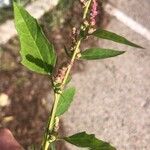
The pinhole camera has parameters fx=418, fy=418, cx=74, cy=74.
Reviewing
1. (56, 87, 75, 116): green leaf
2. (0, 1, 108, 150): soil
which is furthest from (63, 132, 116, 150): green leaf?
(0, 1, 108, 150): soil

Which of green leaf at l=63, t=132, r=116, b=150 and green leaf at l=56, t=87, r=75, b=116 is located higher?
green leaf at l=63, t=132, r=116, b=150

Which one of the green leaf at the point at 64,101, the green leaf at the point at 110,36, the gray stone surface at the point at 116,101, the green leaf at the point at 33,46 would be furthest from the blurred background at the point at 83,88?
the green leaf at the point at 110,36

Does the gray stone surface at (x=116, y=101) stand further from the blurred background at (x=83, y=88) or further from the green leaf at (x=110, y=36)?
the green leaf at (x=110, y=36)

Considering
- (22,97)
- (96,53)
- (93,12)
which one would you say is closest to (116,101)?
(22,97)

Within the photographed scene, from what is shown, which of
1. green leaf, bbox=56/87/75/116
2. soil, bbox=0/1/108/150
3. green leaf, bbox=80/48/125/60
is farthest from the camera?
soil, bbox=0/1/108/150

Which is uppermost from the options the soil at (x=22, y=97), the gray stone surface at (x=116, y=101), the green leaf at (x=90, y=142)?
the green leaf at (x=90, y=142)

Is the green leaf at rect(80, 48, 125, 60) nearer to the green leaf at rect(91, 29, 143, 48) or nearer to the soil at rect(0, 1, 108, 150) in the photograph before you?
the green leaf at rect(91, 29, 143, 48)

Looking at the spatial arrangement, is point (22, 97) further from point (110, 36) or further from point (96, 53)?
point (110, 36)
